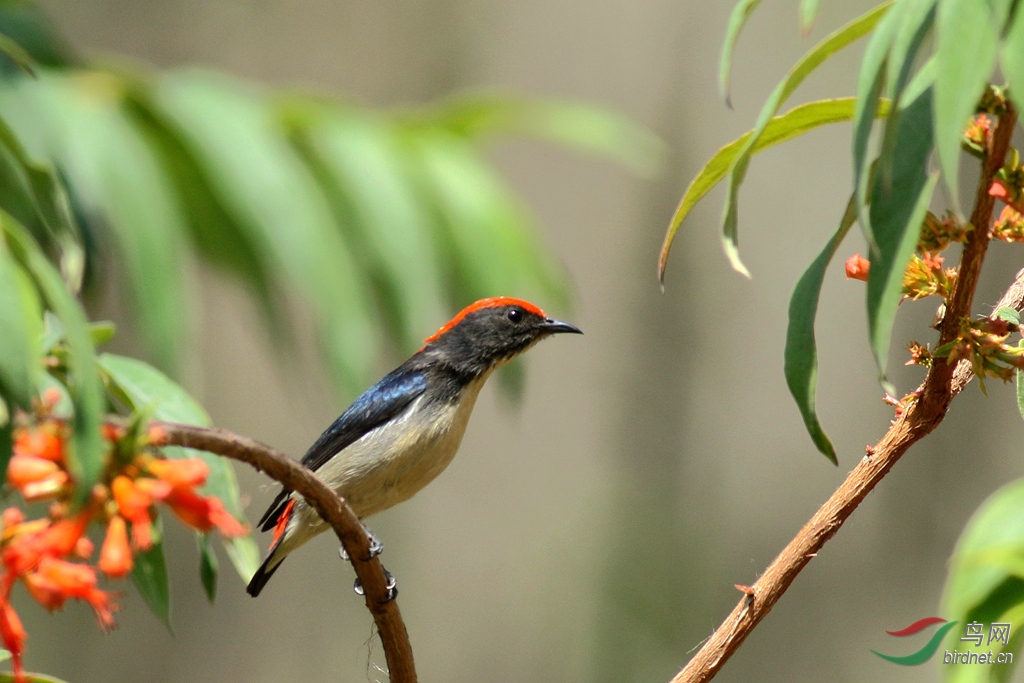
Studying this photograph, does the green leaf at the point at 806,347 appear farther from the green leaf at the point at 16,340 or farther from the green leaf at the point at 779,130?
the green leaf at the point at 16,340

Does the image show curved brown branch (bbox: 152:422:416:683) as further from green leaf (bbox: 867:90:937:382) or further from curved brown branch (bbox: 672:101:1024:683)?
green leaf (bbox: 867:90:937:382)

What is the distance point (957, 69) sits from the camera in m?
1.01

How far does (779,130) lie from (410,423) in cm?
198

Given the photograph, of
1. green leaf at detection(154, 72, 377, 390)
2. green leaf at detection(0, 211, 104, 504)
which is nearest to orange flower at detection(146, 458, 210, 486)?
green leaf at detection(0, 211, 104, 504)

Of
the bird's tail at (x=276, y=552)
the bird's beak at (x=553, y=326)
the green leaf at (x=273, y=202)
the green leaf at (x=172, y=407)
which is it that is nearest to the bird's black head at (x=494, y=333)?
the bird's beak at (x=553, y=326)

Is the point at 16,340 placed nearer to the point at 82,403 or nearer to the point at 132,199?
the point at 82,403

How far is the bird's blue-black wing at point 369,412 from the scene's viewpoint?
3316 mm

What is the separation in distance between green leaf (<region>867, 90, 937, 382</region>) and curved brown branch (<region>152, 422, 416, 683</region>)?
0.71 meters

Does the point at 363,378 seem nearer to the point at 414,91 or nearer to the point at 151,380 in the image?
the point at 151,380

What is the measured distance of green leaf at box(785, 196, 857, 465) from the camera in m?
1.15

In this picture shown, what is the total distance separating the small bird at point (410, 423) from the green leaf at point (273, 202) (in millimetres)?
286

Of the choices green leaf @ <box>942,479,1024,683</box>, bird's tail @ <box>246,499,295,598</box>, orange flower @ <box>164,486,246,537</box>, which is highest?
orange flower @ <box>164,486,246,537</box>

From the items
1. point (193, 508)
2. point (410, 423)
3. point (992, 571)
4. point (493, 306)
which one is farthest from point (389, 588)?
point (493, 306)

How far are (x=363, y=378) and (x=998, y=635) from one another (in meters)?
2.00
